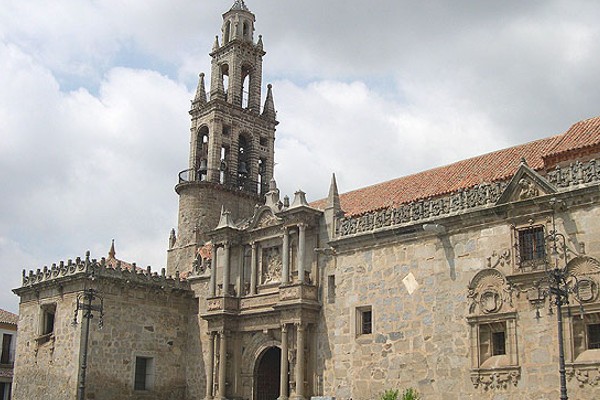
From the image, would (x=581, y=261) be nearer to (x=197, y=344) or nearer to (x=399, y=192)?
Result: (x=399, y=192)

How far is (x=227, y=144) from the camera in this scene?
4147 centimetres

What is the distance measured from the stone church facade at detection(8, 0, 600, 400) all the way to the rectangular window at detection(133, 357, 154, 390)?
0.22 ft

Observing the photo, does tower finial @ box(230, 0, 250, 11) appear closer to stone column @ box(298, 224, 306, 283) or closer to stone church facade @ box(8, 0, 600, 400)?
stone church facade @ box(8, 0, 600, 400)

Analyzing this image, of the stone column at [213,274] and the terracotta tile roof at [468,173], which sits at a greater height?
the terracotta tile roof at [468,173]

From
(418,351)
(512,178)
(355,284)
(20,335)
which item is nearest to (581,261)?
(512,178)

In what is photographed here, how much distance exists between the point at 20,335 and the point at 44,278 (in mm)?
3137

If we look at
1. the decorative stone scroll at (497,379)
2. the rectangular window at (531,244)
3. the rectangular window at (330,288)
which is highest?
the rectangular window at (531,244)

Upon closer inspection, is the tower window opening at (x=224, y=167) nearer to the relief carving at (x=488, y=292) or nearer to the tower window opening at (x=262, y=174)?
the tower window opening at (x=262, y=174)

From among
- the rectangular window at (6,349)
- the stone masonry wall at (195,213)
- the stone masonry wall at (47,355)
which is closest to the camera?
the stone masonry wall at (47,355)

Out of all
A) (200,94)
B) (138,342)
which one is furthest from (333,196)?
(200,94)

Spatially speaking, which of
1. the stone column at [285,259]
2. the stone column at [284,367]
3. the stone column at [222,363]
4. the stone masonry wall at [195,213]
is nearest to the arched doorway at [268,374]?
the stone column at [222,363]

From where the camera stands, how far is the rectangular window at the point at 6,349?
4631 centimetres

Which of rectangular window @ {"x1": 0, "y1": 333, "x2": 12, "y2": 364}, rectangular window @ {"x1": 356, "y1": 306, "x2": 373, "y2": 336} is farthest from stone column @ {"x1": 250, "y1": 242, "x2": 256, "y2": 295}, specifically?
rectangular window @ {"x1": 0, "y1": 333, "x2": 12, "y2": 364}

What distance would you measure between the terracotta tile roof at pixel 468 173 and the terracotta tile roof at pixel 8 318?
2595 centimetres
